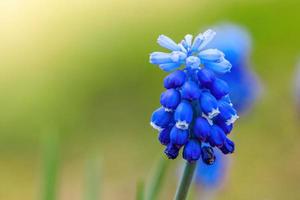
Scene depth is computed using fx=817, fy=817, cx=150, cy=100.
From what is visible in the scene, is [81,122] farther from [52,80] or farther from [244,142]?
[244,142]

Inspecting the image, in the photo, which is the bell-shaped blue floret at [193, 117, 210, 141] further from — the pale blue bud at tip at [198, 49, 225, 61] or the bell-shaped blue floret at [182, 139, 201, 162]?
the pale blue bud at tip at [198, 49, 225, 61]

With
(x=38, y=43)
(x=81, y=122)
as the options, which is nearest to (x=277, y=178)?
(x=81, y=122)

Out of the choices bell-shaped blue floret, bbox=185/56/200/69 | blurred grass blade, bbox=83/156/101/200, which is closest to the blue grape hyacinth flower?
blurred grass blade, bbox=83/156/101/200

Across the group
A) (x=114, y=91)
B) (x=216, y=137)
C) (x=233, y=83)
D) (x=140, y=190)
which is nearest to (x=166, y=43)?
(x=216, y=137)

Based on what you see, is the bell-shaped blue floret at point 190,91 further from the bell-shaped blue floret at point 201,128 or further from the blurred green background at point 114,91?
the blurred green background at point 114,91

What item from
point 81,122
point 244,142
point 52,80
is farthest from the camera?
point 52,80

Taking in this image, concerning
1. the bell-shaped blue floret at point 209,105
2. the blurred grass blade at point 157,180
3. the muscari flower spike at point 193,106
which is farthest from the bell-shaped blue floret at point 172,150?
the blurred grass blade at point 157,180

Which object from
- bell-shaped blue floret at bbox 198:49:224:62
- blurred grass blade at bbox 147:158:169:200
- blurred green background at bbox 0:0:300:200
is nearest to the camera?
bell-shaped blue floret at bbox 198:49:224:62
